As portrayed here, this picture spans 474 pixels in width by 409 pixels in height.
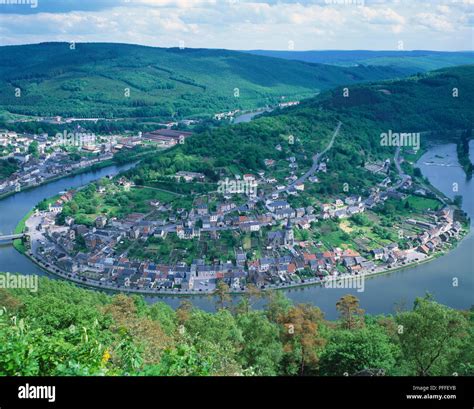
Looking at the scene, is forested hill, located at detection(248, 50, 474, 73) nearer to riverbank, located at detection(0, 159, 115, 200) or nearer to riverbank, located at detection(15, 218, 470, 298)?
riverbank, located at detection(0, 159, 115, 200)

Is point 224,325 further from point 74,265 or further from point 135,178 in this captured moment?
point 135,178

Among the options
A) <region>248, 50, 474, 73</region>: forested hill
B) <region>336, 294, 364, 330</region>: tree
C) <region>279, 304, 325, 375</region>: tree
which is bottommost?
<region>336, 294, 364, 330</region>: tree

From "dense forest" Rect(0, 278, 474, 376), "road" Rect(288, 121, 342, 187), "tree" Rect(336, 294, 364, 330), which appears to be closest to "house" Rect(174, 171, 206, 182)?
"road" Rect(288, 121, 342, 187)

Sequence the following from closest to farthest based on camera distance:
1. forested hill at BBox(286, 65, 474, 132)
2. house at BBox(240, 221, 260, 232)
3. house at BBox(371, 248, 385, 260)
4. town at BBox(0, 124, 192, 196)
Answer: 1. house at BBox(371, 248, 385, 260)
2. house at BBox(240, 221, 260, 232)
3. town at BBox(0, 124, 192, 196)
4. forested hill at BBox(286, 65, 474, 132)

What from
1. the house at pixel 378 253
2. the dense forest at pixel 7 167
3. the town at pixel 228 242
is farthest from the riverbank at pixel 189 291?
the dense forest at pixel 7 167

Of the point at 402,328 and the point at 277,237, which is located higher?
the point at 402,328

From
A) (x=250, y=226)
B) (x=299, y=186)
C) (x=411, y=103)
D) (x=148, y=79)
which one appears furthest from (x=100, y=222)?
(x=148, y=79)

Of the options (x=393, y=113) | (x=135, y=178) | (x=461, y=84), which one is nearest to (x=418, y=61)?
(x=461, y=84)

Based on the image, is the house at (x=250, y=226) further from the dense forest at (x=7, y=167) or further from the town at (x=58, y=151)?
the dense forest at (x=7, y=167)
